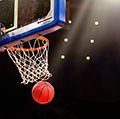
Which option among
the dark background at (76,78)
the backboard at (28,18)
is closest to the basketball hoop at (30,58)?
the backboard at (28,18)

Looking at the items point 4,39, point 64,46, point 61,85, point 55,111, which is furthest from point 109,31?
point 4,39

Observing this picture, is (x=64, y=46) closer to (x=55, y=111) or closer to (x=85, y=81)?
(x=85, y=81)

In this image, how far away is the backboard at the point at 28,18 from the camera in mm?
2391

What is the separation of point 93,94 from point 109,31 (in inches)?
44.8

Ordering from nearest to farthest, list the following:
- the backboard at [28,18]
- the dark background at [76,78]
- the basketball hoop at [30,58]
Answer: the backboard at [28,18], the basketball hoop at [30,58], the dark background at [76,78]

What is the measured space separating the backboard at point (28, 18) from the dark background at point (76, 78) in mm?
2337

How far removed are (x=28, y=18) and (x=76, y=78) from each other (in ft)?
9.63

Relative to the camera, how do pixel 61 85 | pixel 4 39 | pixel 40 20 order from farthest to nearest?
pixel 61 85 → pixel 4 39 → pixel 40 20

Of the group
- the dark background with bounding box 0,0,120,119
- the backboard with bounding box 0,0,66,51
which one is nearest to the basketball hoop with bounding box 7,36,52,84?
the backboard with bounding box 0,0,66,51

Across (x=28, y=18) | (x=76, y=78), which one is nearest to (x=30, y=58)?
(x=28, y=18)

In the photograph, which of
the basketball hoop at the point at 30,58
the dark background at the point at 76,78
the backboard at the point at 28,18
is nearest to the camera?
the backboard at the point at 28,18

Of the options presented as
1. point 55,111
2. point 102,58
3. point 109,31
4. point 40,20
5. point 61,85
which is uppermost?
point 40,20

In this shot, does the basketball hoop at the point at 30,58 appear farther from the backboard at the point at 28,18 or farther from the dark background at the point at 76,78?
the dark background at the point at 76,78

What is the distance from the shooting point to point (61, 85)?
559 cm
